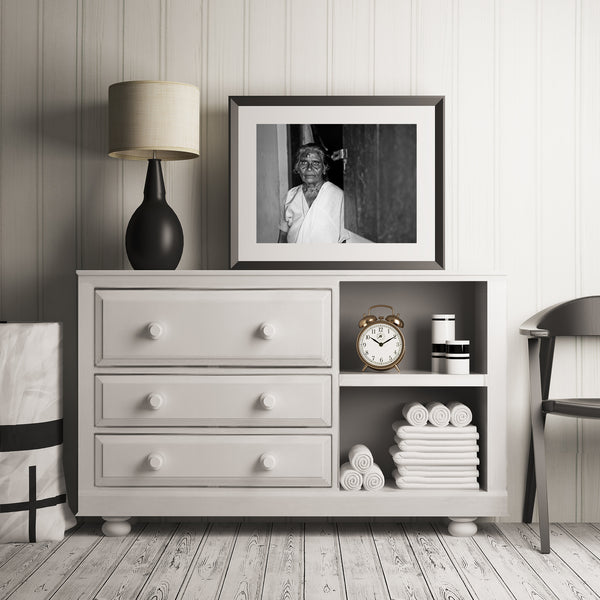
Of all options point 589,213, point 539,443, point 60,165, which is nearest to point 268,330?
point 539,443

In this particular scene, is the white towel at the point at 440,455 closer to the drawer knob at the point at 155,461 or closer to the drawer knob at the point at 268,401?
the drawer knob at the point at 268,401

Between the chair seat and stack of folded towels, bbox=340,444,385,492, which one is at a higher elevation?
the chair seat

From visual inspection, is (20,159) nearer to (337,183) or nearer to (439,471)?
(337,183)

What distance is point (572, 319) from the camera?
247 cm

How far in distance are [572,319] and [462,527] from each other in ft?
2.75

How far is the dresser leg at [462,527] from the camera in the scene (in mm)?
2432

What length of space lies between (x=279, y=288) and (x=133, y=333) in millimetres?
530

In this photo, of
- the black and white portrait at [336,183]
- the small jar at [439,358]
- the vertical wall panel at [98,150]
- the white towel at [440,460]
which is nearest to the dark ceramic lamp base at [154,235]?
the vertical wall panel at [98,150]

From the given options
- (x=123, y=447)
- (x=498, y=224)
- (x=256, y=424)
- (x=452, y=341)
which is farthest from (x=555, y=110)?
(x=123, y=447)

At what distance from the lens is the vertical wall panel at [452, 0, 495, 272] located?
2.71 meters

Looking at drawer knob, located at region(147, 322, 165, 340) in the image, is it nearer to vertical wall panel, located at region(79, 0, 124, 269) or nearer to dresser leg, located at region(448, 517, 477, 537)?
vertical wall panel, located at region(79, 0, 124, 269)

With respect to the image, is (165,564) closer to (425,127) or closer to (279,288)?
(279,288)

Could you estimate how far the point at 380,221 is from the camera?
2.65 meters

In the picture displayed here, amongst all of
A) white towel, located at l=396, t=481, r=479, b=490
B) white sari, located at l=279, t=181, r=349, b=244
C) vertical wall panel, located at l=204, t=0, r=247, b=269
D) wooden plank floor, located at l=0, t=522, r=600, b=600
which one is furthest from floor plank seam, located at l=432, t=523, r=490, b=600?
vertical wall panel, located at l=204, t=0, r=247, b=269
